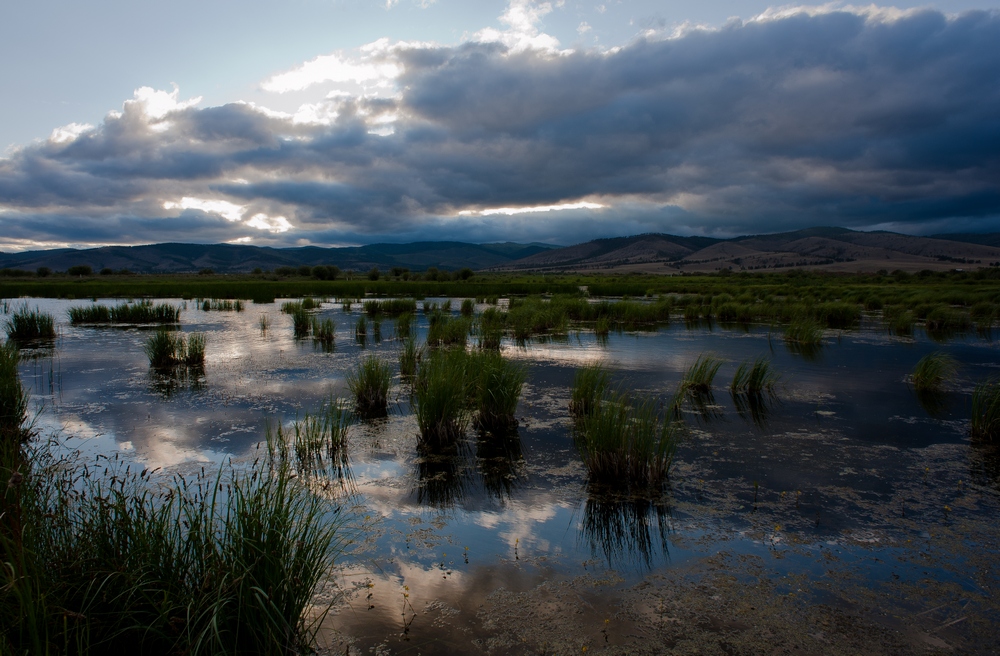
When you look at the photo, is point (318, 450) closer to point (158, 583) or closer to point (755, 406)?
point (158, 583)

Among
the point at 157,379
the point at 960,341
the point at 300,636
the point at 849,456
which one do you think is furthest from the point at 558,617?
the point at 960,341

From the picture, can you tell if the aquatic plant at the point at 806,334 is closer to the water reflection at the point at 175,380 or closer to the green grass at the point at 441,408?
the green grass at the point at 441,408

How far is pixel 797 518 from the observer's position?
587cm

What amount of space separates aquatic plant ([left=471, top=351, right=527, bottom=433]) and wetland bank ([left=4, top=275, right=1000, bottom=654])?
0.24m

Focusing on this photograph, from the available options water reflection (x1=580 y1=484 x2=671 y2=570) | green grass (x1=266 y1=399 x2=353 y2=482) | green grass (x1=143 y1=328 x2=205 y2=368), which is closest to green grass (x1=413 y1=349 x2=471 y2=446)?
green grass (x1=266 y1=399 x2=353 y2=482)

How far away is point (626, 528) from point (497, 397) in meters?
3.81

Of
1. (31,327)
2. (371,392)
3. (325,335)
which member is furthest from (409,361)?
(31,327)

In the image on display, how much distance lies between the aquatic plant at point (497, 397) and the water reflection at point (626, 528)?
8.85 ft

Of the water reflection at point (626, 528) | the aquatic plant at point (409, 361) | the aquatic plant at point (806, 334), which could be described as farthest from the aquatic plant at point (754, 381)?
the aquatic plant at point (806, 334)

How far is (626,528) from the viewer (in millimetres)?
5605

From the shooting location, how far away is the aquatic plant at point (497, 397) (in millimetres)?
9062

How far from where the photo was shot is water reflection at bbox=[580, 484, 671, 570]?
16.6 feet

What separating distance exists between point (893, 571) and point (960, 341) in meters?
19.7

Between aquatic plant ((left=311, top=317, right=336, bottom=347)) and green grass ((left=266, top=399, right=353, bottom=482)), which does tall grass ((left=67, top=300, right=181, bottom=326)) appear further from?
green grass ((left=266, top=399, right=353, bottom=482))
